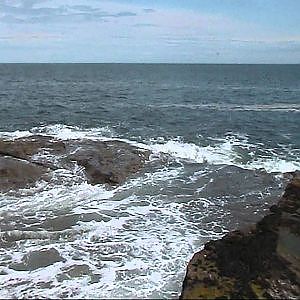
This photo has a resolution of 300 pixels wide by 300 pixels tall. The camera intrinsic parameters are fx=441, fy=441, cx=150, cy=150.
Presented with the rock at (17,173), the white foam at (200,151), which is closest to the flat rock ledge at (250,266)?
the rock at (17,173)

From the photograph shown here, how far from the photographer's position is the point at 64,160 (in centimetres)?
1808

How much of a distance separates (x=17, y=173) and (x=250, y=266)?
1013 centimetres

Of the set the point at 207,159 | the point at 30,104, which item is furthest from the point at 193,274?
the point at 30,104

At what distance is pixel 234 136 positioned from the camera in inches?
1072

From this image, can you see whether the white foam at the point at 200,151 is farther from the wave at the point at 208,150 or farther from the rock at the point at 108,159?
the rock at the point at 108,159

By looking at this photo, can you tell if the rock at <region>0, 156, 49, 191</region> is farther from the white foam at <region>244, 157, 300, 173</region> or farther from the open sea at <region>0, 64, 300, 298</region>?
the white foam at <region>244, 157, 300, 173</region>

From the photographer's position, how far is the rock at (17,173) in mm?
15492

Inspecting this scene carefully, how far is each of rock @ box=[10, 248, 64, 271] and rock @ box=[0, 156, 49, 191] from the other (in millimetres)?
5308

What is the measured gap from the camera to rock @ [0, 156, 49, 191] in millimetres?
15492

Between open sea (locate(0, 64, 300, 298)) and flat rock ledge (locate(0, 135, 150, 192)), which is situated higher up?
flat rock ledge (locate(0, 135, 150, 192))

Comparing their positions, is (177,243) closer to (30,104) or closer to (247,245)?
(247,245)

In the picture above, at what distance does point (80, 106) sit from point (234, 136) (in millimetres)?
18562

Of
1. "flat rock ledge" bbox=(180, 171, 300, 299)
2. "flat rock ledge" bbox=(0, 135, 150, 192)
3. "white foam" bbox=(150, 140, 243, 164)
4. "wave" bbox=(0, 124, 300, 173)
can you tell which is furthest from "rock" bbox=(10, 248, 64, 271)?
"white foam" bbox=(150, 140, 243, 164)

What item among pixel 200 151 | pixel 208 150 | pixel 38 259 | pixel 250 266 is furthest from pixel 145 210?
pixel 208 150
